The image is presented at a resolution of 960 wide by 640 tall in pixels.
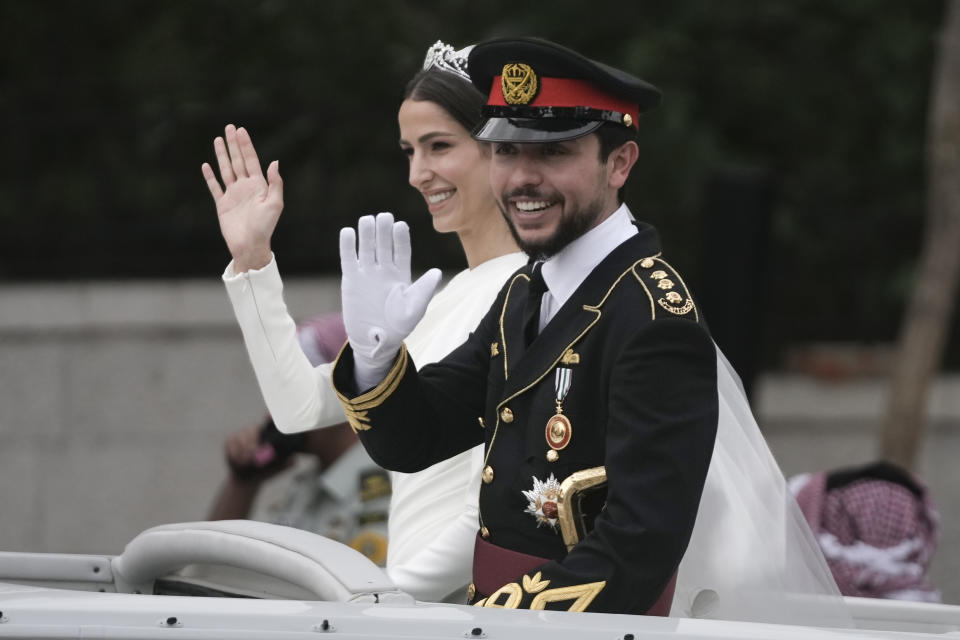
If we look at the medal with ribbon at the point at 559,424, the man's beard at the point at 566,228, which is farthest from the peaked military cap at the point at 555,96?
the medal with ribbon at the point at 559,424

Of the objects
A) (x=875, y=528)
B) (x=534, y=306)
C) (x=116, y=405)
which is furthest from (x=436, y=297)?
(x=116, y=405)

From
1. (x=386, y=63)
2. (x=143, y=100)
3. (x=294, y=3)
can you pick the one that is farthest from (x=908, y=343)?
(x=143, y=100)

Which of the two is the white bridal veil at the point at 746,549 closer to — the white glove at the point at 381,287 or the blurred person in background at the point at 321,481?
the white glove at the point at 381,287

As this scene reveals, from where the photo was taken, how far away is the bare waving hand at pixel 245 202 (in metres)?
2.65

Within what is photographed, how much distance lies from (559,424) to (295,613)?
0.50 m

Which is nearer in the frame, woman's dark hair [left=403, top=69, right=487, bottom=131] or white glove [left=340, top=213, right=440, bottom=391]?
white glove [left=340, top=213, right=440, bottom=391]

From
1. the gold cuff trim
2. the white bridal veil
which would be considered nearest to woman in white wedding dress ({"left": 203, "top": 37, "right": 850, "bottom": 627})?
the white bridal veil

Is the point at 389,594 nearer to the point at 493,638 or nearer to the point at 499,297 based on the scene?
the point at 493,638

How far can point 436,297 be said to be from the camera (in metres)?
3.07

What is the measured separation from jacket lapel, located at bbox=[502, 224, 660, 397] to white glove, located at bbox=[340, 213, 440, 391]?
18 cm

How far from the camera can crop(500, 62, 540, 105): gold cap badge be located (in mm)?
2291

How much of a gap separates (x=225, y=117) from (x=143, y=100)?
64 cm

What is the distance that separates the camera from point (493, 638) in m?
1.93

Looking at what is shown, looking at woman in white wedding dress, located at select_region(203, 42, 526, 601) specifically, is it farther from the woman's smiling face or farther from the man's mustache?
the man's mustache
